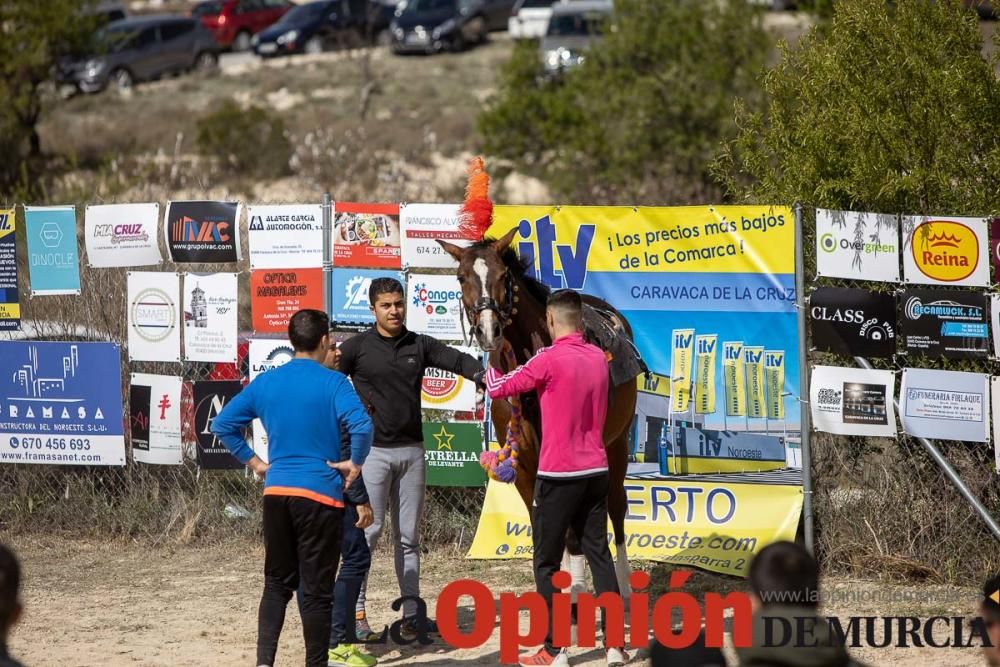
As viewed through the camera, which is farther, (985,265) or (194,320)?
(194,320)

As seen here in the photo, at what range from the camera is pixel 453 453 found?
9.19 meters

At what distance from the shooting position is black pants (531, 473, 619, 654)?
6367mm

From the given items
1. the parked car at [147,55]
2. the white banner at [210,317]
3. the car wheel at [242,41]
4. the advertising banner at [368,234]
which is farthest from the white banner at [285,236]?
the car wheel at [242,41]

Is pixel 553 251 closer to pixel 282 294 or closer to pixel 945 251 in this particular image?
pixel 282 294

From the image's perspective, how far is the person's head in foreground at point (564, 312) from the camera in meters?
6.37

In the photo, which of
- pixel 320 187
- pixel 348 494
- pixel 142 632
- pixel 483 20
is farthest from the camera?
pixel 483 20

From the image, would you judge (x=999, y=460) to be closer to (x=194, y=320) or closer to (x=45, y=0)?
(x=194, y=320)

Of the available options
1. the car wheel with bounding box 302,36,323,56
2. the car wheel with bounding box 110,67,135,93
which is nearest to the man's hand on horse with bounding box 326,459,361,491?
the car wheel with bounding box 110,67,135,93

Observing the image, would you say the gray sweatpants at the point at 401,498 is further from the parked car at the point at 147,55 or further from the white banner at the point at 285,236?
the parked car at the point at 147,55

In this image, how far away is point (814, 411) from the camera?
27.3ft

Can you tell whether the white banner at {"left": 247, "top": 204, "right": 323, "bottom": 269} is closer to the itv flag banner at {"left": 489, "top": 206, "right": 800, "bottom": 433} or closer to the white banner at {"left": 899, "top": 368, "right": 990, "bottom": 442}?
the itv flag banner at {"left": 489, "top": 206, "right": 800, "bottom": 433}

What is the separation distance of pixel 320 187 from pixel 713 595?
2069 centimetres

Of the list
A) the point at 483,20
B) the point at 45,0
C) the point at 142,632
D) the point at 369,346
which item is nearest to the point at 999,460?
the point at 369,346

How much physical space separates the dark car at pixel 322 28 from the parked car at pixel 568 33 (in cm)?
1211
